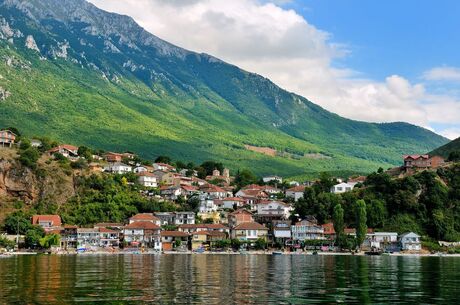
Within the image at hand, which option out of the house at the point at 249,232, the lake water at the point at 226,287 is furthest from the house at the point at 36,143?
the lake water at the point at 226,287

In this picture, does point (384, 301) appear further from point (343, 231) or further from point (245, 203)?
point (245, 203)

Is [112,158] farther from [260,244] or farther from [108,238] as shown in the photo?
[260,244]

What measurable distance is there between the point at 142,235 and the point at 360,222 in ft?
136

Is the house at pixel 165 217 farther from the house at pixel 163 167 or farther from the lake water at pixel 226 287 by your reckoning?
the lake water at pixel 226 287

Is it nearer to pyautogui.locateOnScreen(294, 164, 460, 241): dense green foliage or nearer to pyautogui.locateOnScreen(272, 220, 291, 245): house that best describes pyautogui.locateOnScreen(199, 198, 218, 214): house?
pyautogui.locateOnScreen(272, 220, 291, 245): house

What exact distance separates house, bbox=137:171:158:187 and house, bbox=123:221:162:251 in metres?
26.7

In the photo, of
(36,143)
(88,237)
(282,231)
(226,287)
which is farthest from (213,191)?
(226,287)

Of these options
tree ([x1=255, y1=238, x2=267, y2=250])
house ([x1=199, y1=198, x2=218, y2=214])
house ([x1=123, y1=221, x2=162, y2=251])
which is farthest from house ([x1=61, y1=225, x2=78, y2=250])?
tree ([x1=255, y1=238, x2=267, y2=250])

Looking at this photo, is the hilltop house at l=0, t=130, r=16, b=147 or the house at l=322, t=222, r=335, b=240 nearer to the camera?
the house at l=322, t=222, r=335, b=240

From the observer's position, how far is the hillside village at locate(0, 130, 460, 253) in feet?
366

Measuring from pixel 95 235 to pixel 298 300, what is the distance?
81811 millimetres

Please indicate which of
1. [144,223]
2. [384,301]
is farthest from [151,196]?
[384,301]

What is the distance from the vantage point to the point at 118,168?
479ft

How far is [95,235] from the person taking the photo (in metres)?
112
